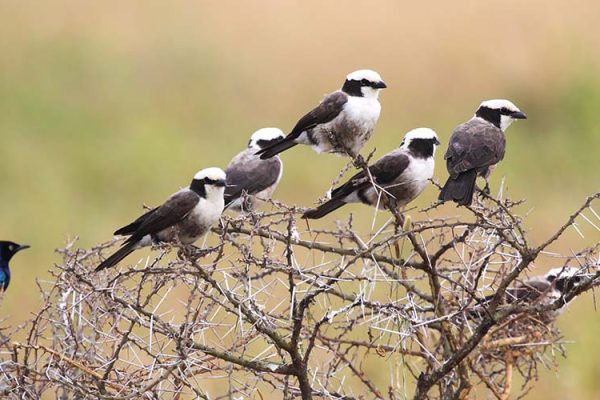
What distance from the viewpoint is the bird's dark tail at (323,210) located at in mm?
5352

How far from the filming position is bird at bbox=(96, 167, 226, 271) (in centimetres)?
556

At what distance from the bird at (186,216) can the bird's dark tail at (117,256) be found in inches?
0.5

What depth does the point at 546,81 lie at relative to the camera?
13.9 meters

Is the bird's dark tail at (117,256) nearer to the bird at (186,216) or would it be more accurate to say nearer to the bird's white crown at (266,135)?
the bird at (186,216)

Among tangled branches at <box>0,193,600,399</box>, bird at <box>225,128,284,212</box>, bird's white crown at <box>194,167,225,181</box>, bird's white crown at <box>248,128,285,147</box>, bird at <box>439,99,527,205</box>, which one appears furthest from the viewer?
bird's white crown at <box>248,128,285,147</box>

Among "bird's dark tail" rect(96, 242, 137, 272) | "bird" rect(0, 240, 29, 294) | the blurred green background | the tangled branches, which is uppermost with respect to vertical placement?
the blurred green background

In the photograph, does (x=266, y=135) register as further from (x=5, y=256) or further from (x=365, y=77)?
(x=365, y=77)

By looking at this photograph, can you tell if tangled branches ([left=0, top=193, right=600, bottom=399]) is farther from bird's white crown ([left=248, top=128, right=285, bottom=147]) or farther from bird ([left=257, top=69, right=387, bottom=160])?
bird's white crown ([left=248, top=128, right=285, bottom=147])

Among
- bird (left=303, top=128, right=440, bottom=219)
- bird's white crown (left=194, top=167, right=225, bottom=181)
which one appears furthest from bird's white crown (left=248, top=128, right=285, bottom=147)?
bird's white crown (left=194, top=167, right=225, bottom=181)

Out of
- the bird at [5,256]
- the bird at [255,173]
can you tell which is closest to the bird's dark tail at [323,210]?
the bird at [255,173]

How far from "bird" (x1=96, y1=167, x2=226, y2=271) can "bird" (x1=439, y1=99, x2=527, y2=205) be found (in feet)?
3.28

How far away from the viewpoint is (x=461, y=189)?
5.24 metres

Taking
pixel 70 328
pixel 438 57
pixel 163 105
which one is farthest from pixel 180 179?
pixel 70 328

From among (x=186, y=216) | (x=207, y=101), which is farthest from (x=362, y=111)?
(x=207, y=101)
